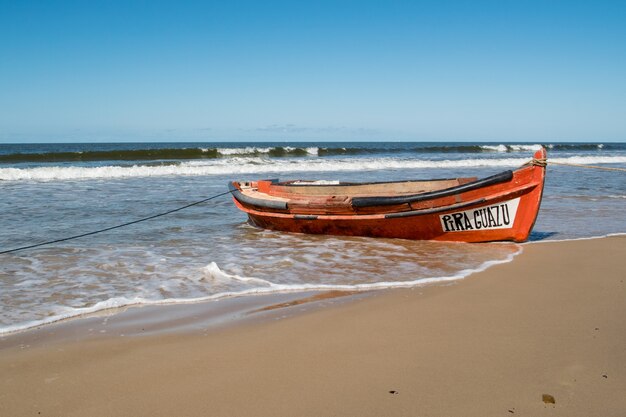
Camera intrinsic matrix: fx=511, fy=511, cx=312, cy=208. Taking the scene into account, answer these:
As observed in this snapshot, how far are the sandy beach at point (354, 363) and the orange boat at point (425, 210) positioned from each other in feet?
7.87

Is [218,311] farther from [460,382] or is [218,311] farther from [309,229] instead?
[309,229]

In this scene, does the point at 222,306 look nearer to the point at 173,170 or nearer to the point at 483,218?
the point at 483,218

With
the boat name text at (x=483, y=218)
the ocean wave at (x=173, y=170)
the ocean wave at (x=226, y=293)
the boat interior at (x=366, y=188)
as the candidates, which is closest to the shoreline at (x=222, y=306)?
the ocean wave at (x=226, y=293)

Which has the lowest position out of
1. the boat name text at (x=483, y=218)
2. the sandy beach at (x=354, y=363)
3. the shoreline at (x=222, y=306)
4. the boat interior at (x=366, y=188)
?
the shoreline at (x=222, y=306)

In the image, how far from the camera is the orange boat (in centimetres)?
667

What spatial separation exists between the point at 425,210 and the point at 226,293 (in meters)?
3.46

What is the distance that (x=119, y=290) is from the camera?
4.84 m

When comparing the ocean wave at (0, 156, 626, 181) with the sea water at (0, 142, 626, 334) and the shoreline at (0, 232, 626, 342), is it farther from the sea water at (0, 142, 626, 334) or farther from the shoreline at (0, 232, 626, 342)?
the shoreline at (0, 232, 626, 342)

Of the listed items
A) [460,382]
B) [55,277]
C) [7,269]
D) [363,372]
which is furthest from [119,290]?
[460,382]

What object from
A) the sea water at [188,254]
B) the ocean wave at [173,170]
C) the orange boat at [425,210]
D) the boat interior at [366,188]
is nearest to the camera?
the sea water at [188,254]

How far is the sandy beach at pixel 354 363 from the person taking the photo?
2.58 m

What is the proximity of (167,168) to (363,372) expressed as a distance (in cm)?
2104

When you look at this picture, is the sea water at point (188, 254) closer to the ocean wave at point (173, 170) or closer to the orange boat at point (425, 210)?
the orange boat at point (425, 210)

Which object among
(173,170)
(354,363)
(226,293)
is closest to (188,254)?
(226,293)
